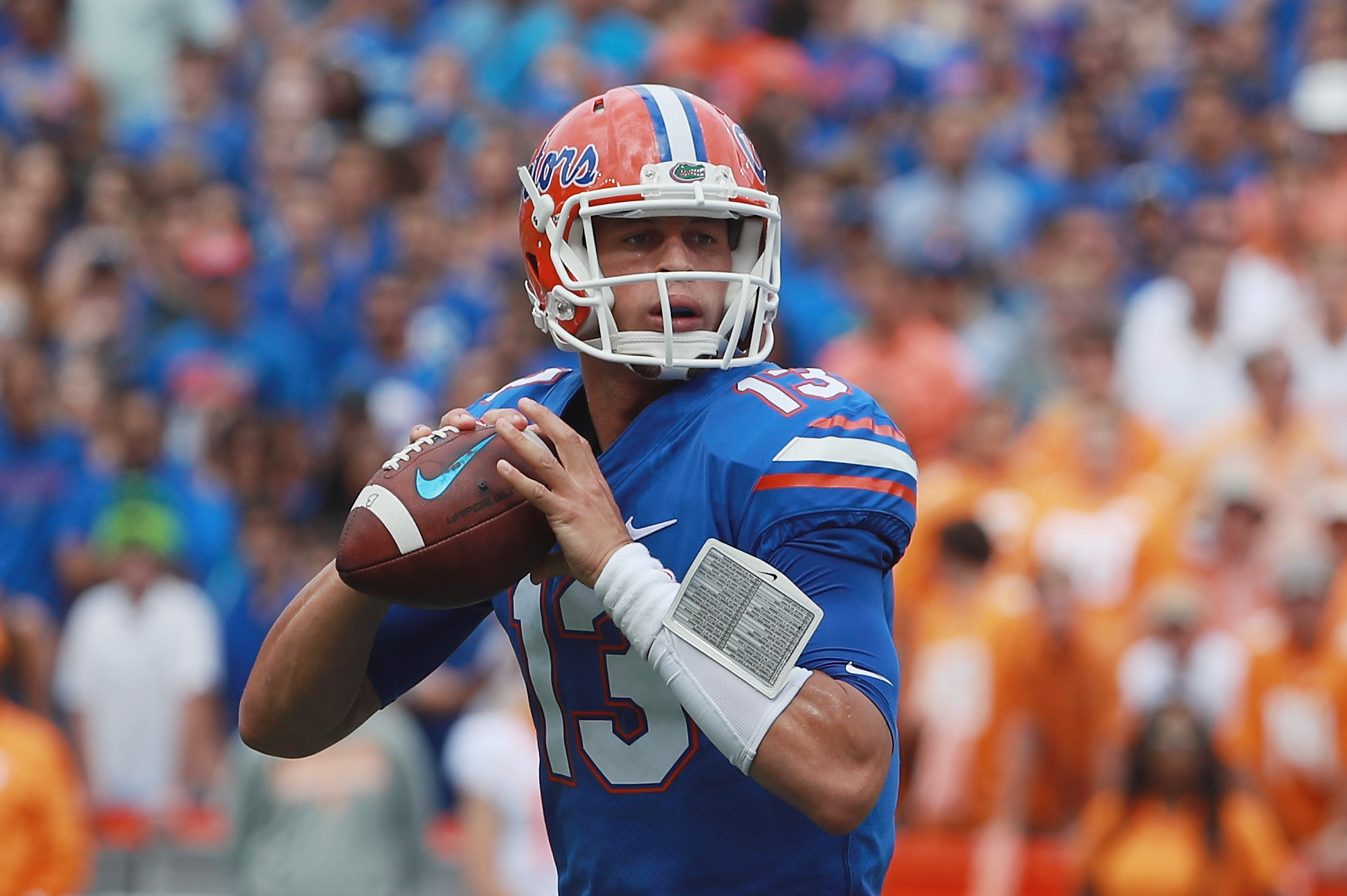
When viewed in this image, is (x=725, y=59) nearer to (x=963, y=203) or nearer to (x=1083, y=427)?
(x=963, y=203)

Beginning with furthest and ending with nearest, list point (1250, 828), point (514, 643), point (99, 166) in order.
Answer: point (99, 166), point (1250, 828), point (514, 643)

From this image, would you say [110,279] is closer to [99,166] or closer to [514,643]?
[99,166]

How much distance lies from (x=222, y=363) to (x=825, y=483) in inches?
255

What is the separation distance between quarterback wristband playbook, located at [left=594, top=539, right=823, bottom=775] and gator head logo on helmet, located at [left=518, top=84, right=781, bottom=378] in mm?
371

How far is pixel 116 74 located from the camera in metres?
11.4

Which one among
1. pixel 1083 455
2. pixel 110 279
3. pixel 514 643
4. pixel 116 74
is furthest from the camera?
pixel 116 74

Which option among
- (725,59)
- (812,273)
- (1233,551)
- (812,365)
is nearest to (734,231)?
(1233,551)

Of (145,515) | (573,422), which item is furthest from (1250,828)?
(145,515)

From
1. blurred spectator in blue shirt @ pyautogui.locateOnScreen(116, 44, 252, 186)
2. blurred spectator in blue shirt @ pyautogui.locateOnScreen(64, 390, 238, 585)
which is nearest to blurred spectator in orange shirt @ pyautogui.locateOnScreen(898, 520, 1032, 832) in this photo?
blurred spectator in blue shirt @ pyautogui.locateOnScreen(64, 390, 238, 585)

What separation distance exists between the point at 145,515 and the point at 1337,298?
15.2 feet

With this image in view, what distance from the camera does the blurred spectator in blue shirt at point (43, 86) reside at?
10.7 metres

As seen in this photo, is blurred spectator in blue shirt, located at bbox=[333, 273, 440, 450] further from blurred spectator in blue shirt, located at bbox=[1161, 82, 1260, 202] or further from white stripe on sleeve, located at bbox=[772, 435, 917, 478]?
white stripe on sleeve, located at bbox=[772, 435, 917, 478]

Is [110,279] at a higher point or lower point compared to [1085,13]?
lower

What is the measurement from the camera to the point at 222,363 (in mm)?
8602
